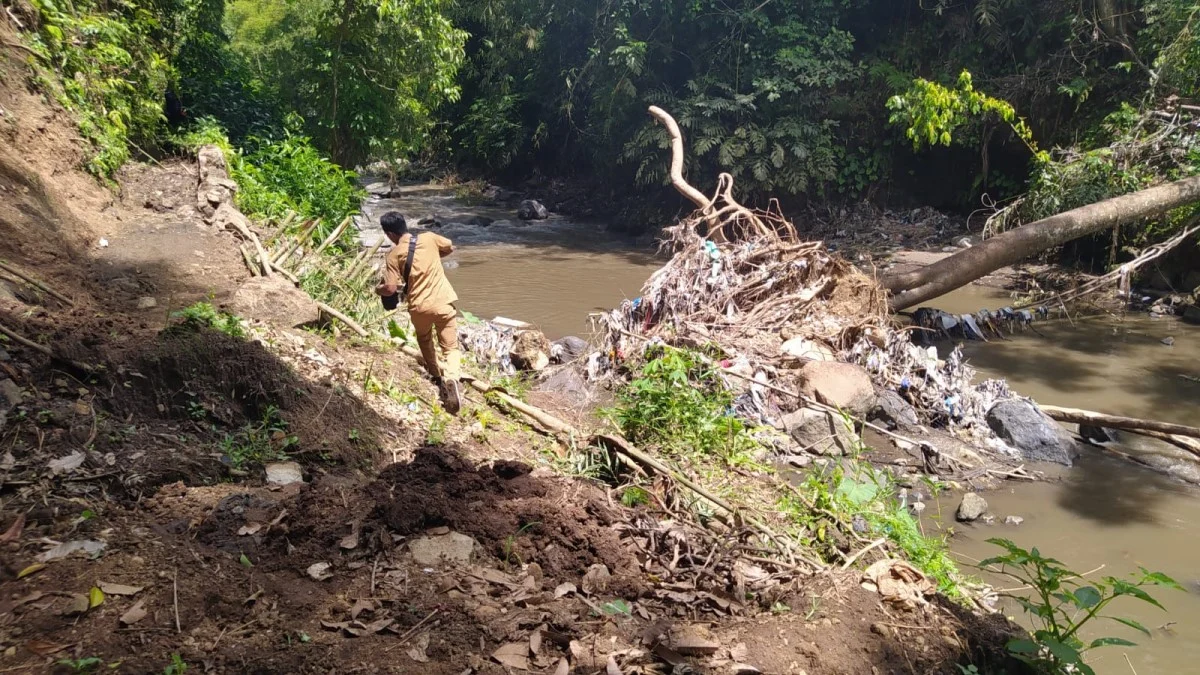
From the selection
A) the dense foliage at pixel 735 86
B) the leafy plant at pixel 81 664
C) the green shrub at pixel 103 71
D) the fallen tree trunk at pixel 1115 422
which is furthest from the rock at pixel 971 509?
the green shrub at pixel 103 71

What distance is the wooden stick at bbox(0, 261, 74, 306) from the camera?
4.55 metres

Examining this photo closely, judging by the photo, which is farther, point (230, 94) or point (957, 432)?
point (230, 94)

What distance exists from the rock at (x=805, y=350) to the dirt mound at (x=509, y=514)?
391 cm

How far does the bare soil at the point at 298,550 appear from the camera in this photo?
8.82 feet

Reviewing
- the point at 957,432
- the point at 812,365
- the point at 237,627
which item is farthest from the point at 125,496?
the point at 957,432

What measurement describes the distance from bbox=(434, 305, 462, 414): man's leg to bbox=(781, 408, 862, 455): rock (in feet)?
9.42

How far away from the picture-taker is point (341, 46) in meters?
12.1

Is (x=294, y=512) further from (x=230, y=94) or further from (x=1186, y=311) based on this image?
(x=1186, y=311)

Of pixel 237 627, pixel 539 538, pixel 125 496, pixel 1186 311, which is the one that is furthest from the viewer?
pixel 1186 311

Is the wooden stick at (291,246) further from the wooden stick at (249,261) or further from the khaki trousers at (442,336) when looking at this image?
the khaki trousers at (442,336)

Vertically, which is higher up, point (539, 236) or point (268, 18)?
point (268, 18)

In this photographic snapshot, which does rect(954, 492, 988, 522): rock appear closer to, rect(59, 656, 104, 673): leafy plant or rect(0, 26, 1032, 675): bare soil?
rect(0, 26, 1032, 675): bare soil

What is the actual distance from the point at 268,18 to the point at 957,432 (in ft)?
86.6

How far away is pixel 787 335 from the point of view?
7973mm
